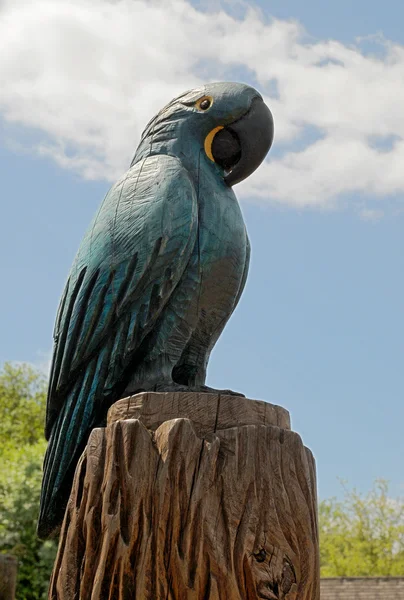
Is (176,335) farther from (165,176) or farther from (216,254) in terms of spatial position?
(165,176)

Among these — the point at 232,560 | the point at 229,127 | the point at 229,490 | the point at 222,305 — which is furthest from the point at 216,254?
the point at 232,560

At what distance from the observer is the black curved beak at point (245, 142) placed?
121 inches

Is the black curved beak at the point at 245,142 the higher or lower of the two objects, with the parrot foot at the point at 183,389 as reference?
higher

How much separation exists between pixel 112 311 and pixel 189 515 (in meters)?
0.87

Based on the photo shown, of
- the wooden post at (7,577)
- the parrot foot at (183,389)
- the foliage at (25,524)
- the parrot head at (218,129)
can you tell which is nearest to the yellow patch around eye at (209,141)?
the parrot head at (218,129)

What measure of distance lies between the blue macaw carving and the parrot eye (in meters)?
0.03

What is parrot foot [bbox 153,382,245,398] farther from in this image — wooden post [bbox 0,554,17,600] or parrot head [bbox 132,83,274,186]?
wooden post [bbox 0,554,17,600]

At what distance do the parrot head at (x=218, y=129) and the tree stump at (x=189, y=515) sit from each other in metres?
1.19

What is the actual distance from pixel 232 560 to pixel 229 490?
193 mm

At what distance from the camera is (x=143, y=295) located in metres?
2.76

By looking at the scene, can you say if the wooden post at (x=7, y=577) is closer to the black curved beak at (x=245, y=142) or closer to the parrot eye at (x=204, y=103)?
the black curved beak at (x=245, y=142)

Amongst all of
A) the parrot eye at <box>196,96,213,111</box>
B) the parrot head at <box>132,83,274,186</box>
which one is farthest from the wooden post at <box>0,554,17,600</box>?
the parrot eye at <box>196,96,213,111</box>

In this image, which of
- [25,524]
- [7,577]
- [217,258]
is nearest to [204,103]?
[217,258]

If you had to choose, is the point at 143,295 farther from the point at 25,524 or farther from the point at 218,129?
the point at 25,524
